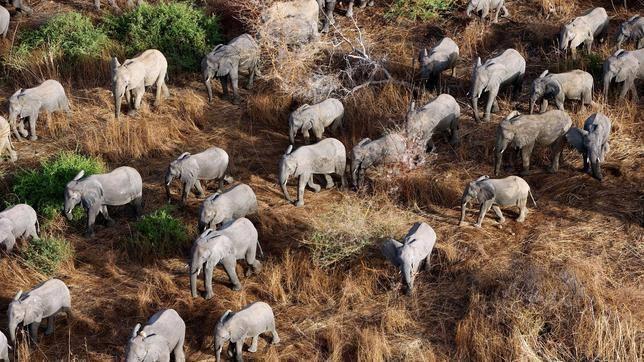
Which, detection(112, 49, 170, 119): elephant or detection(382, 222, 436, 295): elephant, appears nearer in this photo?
detection(382, 222, 436, 295): elephant

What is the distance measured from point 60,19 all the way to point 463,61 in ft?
24.6

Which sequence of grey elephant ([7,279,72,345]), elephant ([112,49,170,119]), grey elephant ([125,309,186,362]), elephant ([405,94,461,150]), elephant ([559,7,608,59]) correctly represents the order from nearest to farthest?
grey elephant ([125,309,186,362]), grey elephant ([7,279,72,345]), elephant ([405,94,461,150]), elephant ([112,49,170,119]), elephant ([559,7,608,59])

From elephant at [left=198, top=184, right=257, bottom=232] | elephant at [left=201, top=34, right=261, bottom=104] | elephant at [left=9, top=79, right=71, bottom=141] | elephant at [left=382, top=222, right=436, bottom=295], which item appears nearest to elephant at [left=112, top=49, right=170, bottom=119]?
elephant at [left=201, top=34, right=261, bottom=104]

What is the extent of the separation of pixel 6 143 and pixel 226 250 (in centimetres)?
526

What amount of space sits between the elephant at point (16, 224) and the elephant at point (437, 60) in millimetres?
6352

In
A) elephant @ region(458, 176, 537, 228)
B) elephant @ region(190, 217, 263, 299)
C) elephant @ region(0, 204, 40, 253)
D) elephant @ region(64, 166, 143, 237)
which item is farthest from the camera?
elephant @ region(64, 166, 143, 237)

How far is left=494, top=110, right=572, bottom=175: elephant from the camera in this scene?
13.5 metres

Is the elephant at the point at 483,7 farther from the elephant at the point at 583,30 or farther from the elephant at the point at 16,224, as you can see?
the elephant at the point at 16,224

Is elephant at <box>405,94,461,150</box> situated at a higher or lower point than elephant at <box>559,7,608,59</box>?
lower

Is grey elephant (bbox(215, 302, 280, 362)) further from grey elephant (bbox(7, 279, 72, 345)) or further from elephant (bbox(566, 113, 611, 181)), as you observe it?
elephant (bbox(566, 113, 611, 181))

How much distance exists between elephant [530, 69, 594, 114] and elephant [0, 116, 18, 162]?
25.9 ft

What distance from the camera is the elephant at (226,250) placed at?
11.5 m

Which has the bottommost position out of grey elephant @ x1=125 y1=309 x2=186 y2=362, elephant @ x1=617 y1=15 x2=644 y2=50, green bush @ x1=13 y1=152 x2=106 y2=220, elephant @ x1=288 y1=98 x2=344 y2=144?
green bush @ x1=13 y1=152 x2=106 y2=220

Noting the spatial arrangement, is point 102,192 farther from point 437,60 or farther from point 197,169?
point 437,60
